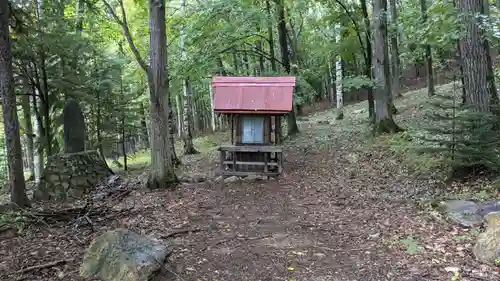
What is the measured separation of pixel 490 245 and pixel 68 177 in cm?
1004

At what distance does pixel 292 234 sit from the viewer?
6430mm

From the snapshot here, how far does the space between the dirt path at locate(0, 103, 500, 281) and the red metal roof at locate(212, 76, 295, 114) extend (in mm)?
2095

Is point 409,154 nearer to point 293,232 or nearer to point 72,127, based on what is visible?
point 293,232

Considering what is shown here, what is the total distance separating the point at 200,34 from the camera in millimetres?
14141

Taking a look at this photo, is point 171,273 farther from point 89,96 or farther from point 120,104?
point 120,104

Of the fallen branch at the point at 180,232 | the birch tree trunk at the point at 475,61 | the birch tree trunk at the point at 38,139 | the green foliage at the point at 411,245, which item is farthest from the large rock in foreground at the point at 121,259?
the birch tree trunk at the point at 38,139

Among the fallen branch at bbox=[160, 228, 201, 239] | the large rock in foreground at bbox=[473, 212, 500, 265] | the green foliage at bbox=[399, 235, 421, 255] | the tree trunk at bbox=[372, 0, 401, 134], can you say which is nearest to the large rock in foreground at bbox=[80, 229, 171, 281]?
the fallen branch at bbox=[160, 228, 201, 239]

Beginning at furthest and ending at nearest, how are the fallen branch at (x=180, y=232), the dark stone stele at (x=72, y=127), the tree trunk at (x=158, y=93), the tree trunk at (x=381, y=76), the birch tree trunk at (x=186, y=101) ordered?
1. the birch tree trunk at (x=186, y=101)
2. the tree trunk at (x=381, y=76)
3. the dark stone stele at (x=72, y=127)
4. the tree trunk at (x=158, y=93)
5. the fallen branch at (x=180, y=232)

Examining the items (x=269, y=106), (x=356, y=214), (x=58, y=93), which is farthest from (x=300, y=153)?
(x=58, y=93)

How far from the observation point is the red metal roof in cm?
1118

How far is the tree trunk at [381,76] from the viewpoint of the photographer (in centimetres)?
1352

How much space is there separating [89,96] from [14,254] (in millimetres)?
9230

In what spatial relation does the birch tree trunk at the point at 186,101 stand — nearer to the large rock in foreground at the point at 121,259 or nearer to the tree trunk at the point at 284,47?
the tree trunk at the point at 284,47

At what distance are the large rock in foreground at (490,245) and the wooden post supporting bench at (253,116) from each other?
6406mm
